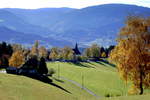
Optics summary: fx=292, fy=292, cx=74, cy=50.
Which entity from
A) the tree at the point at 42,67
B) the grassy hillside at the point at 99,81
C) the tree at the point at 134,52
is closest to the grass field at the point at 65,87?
the grassy hillside at the point at 99,81

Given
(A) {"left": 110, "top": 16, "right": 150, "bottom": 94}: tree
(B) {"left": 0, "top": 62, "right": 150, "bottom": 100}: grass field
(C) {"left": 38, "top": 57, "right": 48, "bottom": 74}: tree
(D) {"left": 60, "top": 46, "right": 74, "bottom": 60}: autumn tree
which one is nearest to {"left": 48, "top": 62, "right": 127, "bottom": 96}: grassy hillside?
(B) {"left": 0, "top": 62, "right": 150, "bottom": 100}: grass field

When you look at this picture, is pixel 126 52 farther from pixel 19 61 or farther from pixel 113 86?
pixel 19 61

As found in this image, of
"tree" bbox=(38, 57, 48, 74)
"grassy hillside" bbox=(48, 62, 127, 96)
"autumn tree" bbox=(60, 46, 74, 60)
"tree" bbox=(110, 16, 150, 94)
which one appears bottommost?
"grassy hillside" bbox=(48, 62, 127, 96)

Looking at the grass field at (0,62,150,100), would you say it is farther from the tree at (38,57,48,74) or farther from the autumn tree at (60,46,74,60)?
the autumn tree at (60,46,74,60)

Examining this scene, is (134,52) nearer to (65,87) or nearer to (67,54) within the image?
(65,87)

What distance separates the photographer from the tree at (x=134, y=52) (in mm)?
38531

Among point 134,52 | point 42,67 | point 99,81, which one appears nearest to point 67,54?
point 99,81

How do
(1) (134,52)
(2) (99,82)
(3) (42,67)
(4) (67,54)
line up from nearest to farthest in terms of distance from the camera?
1. (1) (134,52)
2. (3) (42,67)
3. (2) (99,82)
4. (4) (67,54)

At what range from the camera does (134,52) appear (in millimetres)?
38375

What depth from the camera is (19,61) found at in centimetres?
11656

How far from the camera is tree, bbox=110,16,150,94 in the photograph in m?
38.5

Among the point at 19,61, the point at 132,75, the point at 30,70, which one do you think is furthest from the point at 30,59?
Result: the point at 132,75

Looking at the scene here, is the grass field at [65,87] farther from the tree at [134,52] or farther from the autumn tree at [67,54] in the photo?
the autumn tree at [67,54]

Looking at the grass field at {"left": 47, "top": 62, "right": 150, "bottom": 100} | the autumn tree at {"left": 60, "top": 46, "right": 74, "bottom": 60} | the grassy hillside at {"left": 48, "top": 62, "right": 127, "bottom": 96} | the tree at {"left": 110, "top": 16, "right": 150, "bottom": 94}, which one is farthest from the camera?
the autumn tree at {"left": 60, "top": 46, "right": 74, "bottom": 60}
